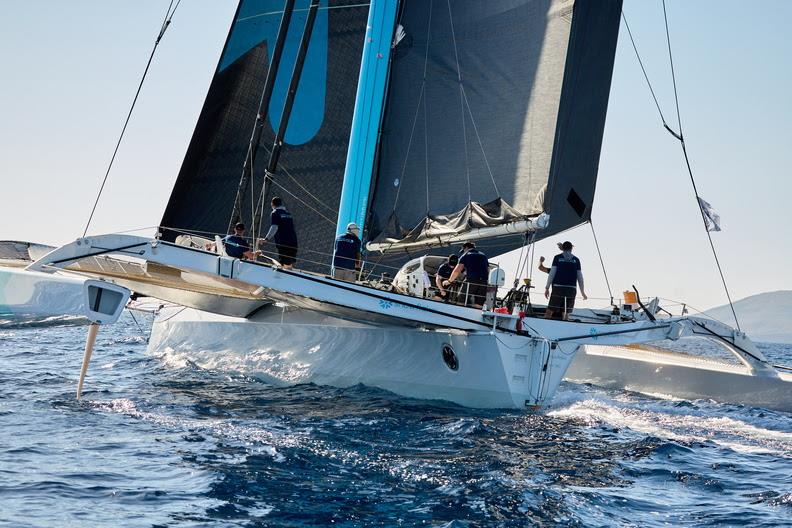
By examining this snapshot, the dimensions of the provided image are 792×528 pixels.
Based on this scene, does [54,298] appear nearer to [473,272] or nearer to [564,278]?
[473,272]

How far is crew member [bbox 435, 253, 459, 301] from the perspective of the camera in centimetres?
1108

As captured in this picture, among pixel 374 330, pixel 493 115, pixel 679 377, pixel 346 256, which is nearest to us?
pixel 374 330

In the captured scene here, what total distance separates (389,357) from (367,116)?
4.34m

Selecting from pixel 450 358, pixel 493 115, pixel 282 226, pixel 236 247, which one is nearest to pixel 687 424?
pixel 450 358

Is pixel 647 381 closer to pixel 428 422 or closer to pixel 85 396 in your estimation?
pixel 428 422

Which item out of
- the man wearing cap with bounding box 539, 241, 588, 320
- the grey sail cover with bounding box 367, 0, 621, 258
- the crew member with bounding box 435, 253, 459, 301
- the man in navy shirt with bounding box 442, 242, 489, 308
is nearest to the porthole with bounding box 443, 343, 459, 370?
the man in navy shirt with bounding box 442, 242, 489, 308

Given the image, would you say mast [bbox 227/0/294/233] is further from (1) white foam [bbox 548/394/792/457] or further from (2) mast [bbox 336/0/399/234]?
(1) white foam [bbox 548/394/792/457]

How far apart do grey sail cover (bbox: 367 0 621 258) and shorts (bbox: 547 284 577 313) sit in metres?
1.08

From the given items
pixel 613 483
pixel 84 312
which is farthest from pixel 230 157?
pixel 613 483

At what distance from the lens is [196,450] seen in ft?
24.5

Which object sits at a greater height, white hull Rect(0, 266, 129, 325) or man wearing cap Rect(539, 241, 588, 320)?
man wearing cap Rect(539, 241, 588, 320)

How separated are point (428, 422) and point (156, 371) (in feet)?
19.5

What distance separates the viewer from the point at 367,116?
13.7 m

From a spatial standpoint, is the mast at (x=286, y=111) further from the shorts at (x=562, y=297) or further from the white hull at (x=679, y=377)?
the white hull at (x=679, y=377)
